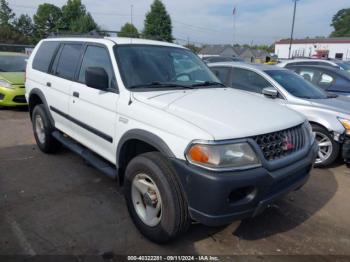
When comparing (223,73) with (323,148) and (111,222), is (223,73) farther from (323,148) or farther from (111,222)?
(111,222)

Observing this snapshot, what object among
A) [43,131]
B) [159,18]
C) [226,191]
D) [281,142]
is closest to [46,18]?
[159,18]

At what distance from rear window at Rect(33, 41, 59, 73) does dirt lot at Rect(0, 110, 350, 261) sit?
1614 millimetres

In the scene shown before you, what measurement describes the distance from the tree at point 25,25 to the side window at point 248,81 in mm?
75239

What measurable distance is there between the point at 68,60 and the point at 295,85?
395cm

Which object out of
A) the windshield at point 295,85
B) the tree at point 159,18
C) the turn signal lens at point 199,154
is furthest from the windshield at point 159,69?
the tree at point 159,18

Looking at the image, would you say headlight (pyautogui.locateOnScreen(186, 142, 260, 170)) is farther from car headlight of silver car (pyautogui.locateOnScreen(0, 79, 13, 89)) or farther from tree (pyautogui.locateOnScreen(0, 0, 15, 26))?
tree (pyautogui.locateOnScreen(0, 0, 15, 26))

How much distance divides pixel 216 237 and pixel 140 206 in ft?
2.73

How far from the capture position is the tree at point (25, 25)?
70819 mm

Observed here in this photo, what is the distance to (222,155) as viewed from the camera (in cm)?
250

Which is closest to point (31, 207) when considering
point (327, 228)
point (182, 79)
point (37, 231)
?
point (37, 231)

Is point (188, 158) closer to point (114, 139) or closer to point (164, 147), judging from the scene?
point (164, 147)

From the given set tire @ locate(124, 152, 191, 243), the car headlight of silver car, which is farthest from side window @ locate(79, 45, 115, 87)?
the car headlight of silver car

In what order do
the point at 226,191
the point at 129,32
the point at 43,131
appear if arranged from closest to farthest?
1. the point at 226,191
2. the point at 43,131
3. the point at 129,32

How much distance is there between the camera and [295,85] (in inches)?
231
